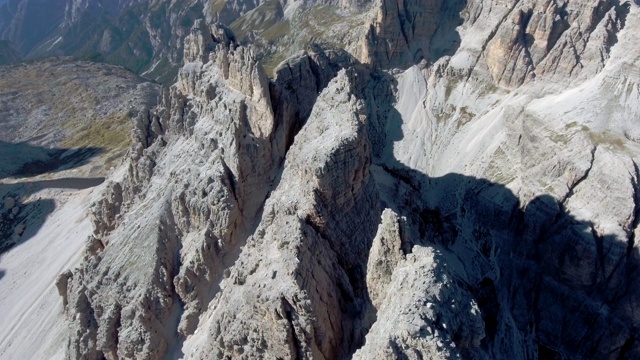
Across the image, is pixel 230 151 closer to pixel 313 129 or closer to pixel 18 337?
pixel 313 129

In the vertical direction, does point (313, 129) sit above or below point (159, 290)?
above

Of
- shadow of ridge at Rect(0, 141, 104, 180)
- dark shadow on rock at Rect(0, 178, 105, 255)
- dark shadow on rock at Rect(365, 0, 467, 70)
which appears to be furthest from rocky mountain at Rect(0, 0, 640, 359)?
shadow of ridge at Rect(0, 141, 104, 180)

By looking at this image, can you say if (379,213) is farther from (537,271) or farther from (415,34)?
(415,34)

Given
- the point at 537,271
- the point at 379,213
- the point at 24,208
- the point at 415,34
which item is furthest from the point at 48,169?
the point at 537,271

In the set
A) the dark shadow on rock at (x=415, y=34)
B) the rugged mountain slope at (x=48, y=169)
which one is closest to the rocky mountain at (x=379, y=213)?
the dark shadow on rock at (x=415, y=34)

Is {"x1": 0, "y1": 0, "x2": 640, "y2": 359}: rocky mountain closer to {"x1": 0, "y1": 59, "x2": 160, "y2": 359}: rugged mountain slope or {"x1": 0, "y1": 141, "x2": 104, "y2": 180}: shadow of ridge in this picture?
{"x1": 0, "y1": 59, "x2": 160, "y2": 359}: rugged mountain slope

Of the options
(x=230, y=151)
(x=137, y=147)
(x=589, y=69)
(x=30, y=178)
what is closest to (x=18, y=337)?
(x=137, y=147)
